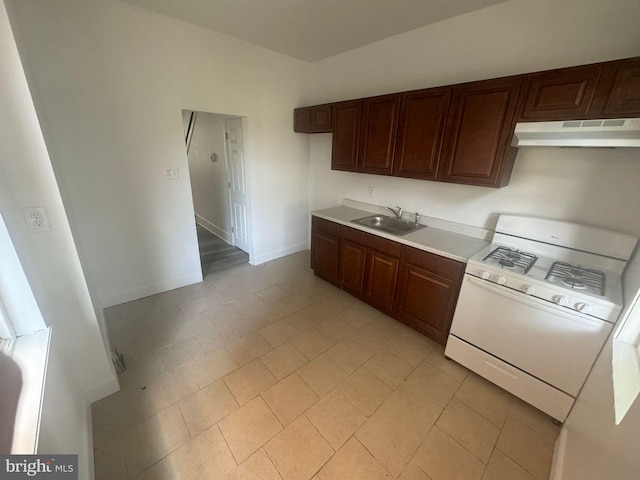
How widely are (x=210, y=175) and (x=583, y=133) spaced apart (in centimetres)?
469

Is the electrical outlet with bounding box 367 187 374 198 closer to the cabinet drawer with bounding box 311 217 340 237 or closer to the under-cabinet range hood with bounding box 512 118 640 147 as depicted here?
the cabinet drawer with bounding box 311 217 340 237

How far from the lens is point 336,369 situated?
6.52 ft

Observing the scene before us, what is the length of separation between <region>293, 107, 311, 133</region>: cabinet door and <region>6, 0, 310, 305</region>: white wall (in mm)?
133

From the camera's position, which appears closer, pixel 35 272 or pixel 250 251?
pixel 35 272

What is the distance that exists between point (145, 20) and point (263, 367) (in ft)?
10.5

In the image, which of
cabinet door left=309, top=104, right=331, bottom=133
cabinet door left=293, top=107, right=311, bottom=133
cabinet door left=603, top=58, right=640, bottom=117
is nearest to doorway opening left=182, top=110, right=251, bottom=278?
cabinet door left=293, top=107, right=311, bottom=133

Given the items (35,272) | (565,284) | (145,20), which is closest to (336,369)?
(565,284)

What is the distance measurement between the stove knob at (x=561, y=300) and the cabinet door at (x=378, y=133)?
1609 mm

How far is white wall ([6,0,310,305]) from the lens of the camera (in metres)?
2.04

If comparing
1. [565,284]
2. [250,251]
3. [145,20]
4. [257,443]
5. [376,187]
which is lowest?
[257,443]

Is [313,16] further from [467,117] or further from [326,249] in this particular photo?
[326,249]

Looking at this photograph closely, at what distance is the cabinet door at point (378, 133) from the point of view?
2406 mm

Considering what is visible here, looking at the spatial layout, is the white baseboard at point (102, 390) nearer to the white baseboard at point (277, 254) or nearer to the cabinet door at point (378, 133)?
the white baseboard at point (277, 254)

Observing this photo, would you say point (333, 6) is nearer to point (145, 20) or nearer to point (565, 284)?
point (145, 20)
